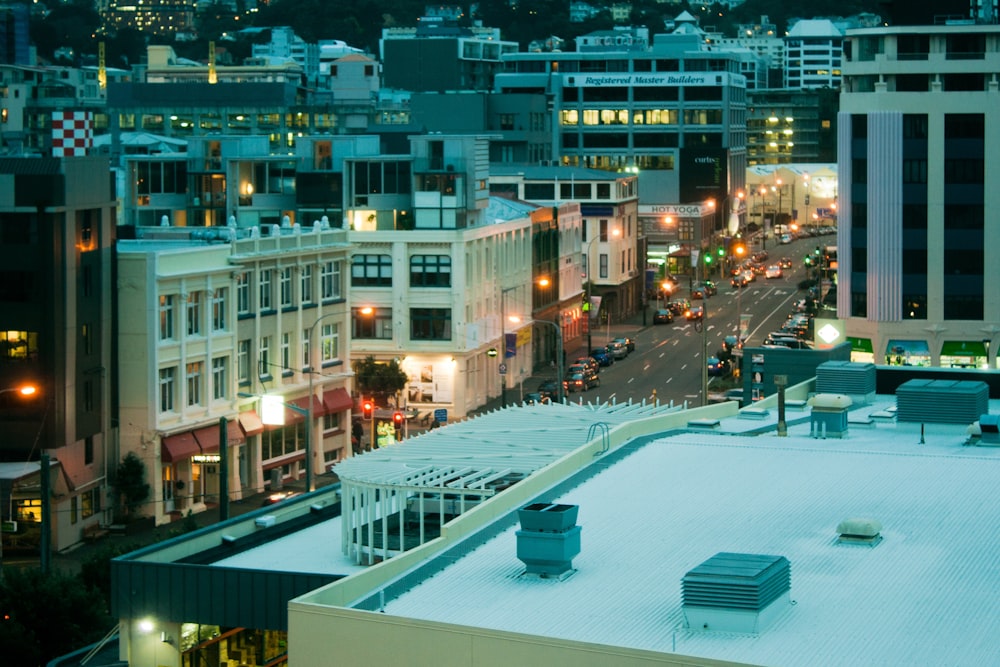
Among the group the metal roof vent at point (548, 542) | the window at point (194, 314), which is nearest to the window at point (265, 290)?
the window at point (194, 314)

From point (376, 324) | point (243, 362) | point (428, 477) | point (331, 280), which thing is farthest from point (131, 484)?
point (376, 324)

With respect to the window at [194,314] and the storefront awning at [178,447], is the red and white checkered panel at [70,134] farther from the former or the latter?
the storefront awning at [178,447]

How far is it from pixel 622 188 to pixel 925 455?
105 metres

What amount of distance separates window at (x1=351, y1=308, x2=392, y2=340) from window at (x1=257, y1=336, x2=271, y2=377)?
1928 centimetres

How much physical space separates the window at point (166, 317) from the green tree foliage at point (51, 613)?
27522 millimetres

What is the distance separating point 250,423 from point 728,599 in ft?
170

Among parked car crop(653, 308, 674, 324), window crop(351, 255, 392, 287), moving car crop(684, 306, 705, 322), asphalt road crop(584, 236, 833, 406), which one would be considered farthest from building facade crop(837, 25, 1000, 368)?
moving car crop(684, 306, 705, 322)

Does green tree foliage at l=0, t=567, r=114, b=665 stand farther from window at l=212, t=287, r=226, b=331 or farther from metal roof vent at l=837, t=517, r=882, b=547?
window at l=212, t=287, r=226, b=331

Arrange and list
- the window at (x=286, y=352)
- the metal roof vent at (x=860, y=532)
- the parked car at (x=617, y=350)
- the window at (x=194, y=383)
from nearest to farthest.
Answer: the metal roof vent at (x=860, y=532) → the window at (x=194, y=383) → the window at (x=286, y=352) → the parked car at (x=617, y=350)

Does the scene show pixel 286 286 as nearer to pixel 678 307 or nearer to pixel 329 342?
pixel 329 342

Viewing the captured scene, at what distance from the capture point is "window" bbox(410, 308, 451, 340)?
107438mm

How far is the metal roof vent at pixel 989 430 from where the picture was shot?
55.3 metres

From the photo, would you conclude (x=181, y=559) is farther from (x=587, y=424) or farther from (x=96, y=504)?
(x=96, y=504)

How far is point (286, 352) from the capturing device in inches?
3543
